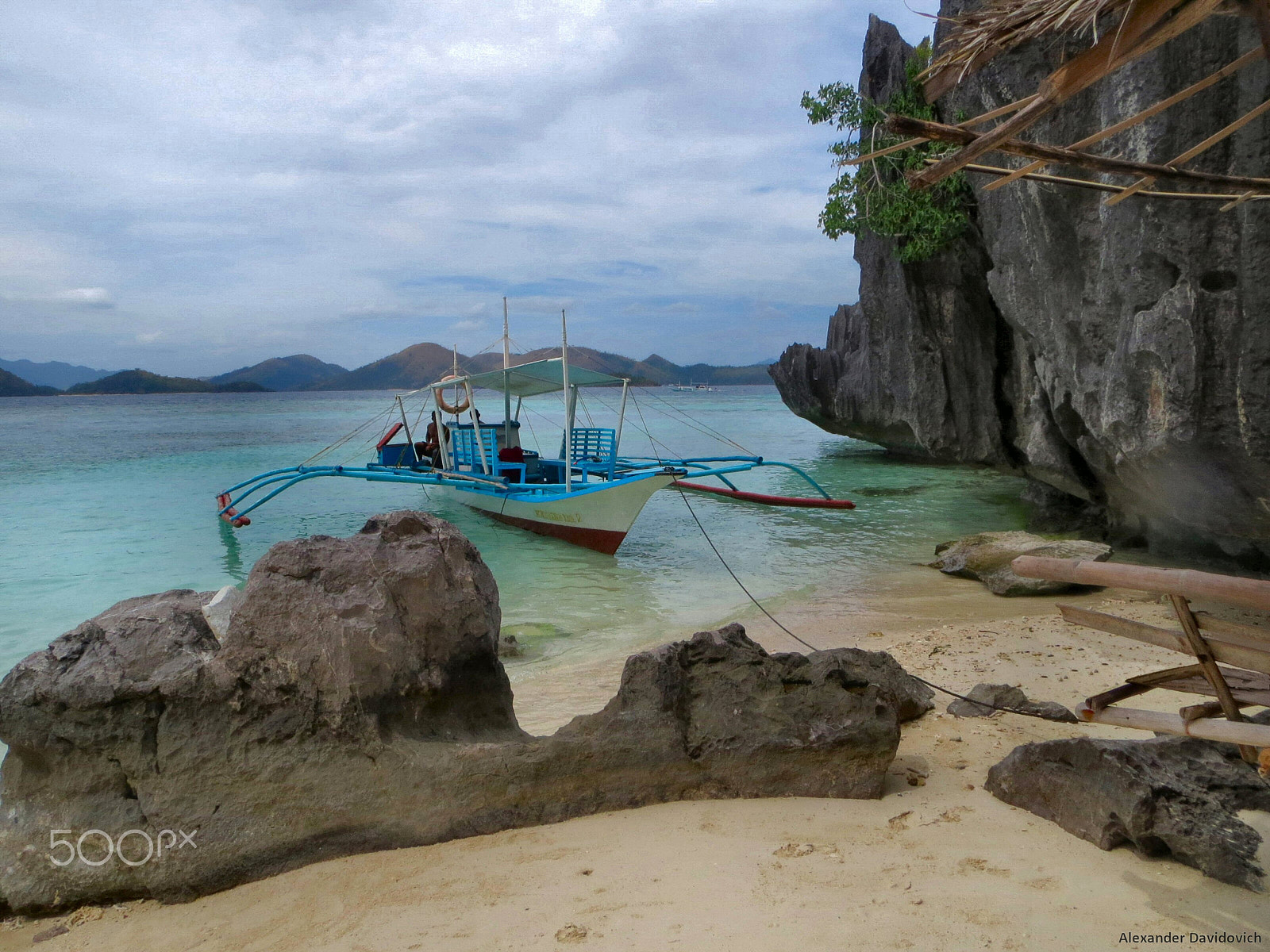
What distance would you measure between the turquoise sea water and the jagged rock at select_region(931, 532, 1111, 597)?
36.2 inches

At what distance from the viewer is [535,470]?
576 inches

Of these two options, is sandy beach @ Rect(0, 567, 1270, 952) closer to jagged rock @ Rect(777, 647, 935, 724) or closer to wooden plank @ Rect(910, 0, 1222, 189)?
jagged rock @ Rect(777, 647, 935, 724)

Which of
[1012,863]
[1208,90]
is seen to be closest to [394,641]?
[1012,863]

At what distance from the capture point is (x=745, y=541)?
42.8 feet

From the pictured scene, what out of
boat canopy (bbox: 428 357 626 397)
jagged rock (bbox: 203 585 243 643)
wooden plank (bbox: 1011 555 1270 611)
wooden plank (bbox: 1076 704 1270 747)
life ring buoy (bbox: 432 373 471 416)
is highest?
boat canopy (bbox: 428 357 626 397)

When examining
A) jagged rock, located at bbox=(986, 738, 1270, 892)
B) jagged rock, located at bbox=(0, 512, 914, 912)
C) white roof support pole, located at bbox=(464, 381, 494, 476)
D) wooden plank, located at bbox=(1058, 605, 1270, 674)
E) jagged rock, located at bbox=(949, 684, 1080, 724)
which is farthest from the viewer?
white roof support pole, located at bbox=(464, 381, 494, 476)

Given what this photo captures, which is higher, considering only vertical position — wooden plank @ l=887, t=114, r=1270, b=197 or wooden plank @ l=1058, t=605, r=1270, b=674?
wooden plank @ l=887, t=114, r=1270, b=197

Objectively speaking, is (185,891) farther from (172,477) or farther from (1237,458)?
(172,477)

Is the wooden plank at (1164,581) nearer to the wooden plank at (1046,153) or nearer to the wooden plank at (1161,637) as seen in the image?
the wooden plank at (1161,637)

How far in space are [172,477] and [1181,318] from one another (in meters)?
26.7

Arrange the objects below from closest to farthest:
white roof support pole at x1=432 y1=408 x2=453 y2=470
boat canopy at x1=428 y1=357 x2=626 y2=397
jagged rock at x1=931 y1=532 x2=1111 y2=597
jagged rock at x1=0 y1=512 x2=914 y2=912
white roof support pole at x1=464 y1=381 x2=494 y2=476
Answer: jagged rock at x1=0 y1=512 x2=914 y2=912, jagged rock at x1=931 y1=532 x2=1111 y2=597, boat canopy at x1=428 y1=357 x2=626 y2=397, white roof support pole at x1=464 y1=381 x2=494 y2=476, white roof support pole at x1=432 y1=408 x2=453 y2=470

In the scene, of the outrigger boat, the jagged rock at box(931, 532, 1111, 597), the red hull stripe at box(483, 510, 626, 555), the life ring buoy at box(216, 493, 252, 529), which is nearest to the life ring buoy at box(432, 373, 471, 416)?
the outrigger boat

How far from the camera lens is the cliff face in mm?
6086

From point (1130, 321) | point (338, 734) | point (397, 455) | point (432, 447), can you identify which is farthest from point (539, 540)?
point (338, 734)
